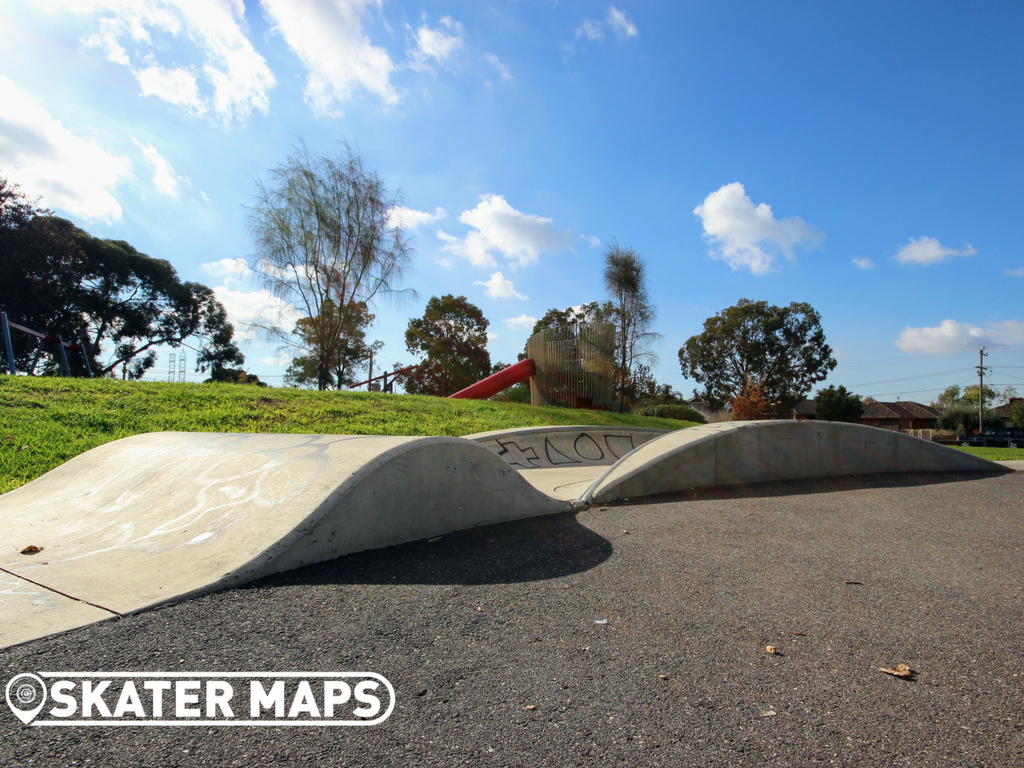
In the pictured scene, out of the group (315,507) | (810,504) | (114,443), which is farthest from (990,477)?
(114,443)

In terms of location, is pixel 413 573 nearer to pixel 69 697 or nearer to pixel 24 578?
pixel 69 697

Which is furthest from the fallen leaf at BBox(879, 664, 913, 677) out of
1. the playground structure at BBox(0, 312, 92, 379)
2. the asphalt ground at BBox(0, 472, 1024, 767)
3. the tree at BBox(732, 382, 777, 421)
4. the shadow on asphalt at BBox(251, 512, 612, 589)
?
the tree at BBox(732, 382, 777, 421)

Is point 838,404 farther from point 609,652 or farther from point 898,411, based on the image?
point 609,652

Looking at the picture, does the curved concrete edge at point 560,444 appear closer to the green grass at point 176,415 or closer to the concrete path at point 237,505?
the green grass at point 176,415

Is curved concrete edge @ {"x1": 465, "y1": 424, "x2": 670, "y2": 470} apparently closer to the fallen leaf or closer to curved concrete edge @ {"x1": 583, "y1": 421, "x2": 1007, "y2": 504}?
curved concrete edge @ {"x1": 583, "y1": 421, "x2": 1007, "y2": 504}

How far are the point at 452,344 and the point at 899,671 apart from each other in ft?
115

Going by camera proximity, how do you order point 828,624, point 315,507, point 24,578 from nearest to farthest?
point 828,624 → point 24,578 → point 315,507

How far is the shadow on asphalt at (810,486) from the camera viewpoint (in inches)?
257

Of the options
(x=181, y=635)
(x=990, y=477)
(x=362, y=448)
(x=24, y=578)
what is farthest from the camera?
(x=990, y=477)

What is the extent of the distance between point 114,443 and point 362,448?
393cm

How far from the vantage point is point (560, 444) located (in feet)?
37.4

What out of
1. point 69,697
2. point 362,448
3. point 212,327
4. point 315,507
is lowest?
point 69,697

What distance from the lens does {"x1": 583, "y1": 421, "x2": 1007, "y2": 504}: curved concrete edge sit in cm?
664

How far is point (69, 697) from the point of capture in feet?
6.93
